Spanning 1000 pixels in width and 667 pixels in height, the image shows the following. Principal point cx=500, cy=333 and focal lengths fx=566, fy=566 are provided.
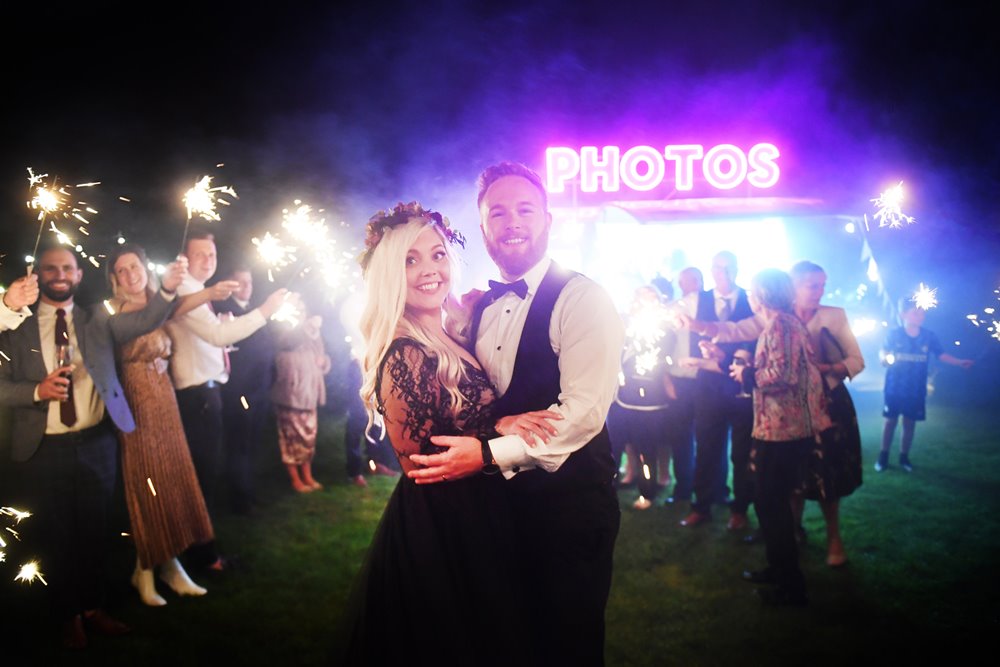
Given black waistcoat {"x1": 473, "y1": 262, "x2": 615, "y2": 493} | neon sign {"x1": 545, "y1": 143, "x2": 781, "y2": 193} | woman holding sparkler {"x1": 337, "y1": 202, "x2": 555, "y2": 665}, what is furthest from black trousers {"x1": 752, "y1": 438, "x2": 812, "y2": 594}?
neon sign {"x1": 545, "y1": 143, "x2": 781, "y2": 193}

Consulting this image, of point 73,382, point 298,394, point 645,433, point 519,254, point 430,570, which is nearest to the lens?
point 430,570

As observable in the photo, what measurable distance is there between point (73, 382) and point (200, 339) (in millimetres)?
1416

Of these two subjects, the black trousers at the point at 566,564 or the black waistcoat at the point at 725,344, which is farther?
the black waistcoat at the point at 725,344

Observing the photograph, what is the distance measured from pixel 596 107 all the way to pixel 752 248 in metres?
5.84

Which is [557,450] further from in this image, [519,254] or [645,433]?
[645,433]

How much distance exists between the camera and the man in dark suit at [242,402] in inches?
242

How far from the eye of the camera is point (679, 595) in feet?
14.1

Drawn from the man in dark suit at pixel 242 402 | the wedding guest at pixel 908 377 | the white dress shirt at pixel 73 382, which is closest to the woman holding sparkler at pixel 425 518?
the white dress shirt at pixel 73 382

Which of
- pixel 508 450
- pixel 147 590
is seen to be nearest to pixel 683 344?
pixel 508 450

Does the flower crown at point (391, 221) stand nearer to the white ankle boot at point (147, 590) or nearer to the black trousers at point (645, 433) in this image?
the white ankle boot at point (147, 590)

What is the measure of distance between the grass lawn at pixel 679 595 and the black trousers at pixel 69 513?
0.39 meters

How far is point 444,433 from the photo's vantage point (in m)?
2.27

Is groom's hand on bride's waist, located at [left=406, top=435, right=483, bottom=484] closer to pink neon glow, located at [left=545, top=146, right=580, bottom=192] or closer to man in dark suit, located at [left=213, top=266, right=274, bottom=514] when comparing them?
man in dark suit, located at [left=213, top=266, right=274, bottom=514]

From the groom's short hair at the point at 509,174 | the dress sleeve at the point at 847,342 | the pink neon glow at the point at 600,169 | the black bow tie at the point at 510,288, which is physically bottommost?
the dress sleeve at the point at 847,342
